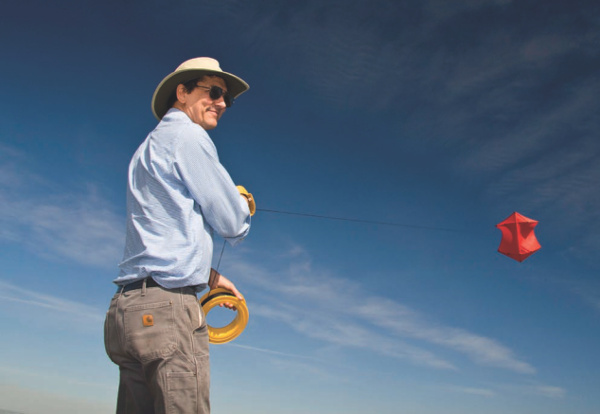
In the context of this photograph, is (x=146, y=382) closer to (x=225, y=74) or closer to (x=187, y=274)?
(x=187, y=274)

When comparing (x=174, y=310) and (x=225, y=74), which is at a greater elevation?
(x=225, y=74)

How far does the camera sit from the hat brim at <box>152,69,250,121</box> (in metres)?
4.42

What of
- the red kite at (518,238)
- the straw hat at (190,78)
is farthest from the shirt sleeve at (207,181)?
the red kite at (518,238)

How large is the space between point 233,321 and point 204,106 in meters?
2.12

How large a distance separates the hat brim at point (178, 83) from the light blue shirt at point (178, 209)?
670 millimetres

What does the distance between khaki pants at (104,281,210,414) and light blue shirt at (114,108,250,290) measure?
15cm

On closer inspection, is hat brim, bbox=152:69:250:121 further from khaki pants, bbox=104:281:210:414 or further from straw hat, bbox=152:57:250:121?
khaki pants, bbox=104:281:210:414

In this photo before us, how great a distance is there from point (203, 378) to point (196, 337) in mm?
303

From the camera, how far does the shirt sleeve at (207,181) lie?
377 cm

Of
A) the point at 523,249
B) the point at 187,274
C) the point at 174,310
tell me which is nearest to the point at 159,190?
the point at 187,274

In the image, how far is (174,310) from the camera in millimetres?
3488

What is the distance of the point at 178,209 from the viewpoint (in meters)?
3.74

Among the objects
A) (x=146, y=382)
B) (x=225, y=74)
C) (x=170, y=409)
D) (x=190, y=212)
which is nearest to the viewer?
(x=170, y=409)

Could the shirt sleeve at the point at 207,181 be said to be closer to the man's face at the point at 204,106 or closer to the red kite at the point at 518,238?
the man's face at the point at 204,106
